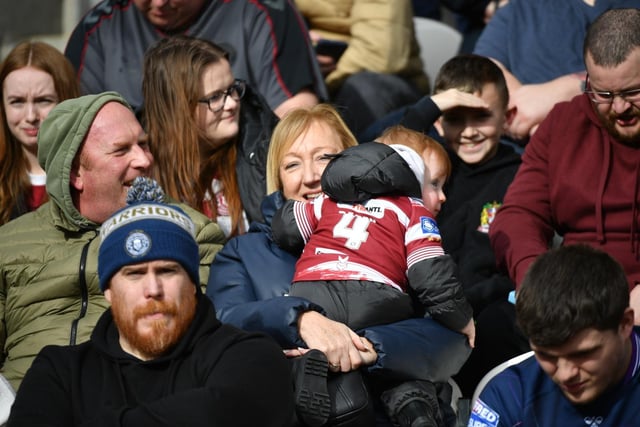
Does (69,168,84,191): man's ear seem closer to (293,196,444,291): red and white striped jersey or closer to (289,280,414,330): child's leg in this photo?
(293,196,444,291): red and white striped jersey

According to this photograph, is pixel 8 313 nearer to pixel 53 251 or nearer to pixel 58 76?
pixel 53 251

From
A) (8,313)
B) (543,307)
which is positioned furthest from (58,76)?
(543,307)

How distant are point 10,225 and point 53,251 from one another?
26 centimetres

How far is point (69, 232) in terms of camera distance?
4539 mm

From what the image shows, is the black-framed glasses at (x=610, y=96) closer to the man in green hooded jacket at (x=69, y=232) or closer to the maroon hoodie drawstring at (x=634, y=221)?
the maroon hoodie drawstring at (x=634, y=221)

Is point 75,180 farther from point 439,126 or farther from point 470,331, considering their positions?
point 439,126

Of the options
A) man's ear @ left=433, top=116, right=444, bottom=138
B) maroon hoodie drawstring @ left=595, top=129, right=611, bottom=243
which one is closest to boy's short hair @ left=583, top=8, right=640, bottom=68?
maroon hoodie drawstring @ left=595, top=129, right=611, bottom=243

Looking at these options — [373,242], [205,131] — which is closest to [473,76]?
[205,131]

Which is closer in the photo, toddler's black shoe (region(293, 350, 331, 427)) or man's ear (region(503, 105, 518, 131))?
toddler's black shoe (region(293, 350, 331, 427))

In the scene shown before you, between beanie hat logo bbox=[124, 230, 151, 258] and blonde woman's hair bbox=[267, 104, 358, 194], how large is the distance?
1.22 metres

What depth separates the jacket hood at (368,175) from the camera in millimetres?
4113

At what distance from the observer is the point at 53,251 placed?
4.46 meters

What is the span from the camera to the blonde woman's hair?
4.73 meters

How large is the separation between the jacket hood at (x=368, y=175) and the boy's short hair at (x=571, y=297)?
0.90 metres
